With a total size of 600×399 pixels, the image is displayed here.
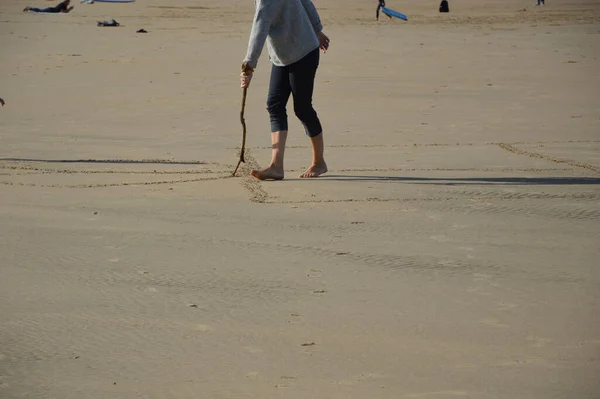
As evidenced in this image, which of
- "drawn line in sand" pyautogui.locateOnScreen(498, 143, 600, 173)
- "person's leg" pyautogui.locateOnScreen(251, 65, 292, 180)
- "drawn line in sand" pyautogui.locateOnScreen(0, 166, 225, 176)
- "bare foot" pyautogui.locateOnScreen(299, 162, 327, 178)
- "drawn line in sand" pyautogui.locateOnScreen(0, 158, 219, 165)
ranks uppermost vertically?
"person's leg" pyautogui.locateOnScreen(251, 65, 292, 180)

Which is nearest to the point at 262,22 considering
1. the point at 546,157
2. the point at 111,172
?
the point at 111,172

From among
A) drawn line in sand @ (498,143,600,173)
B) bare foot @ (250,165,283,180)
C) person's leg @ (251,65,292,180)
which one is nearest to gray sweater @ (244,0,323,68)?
person's leg @ (251,65,292,180)

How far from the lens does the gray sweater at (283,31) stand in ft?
24.8

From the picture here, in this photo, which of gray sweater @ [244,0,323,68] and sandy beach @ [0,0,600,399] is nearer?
sandy beach @ [0,0,600,399]

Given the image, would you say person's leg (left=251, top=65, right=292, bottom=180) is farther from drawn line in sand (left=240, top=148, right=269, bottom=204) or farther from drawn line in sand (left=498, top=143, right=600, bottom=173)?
drawn line in sand (left=498, top=143, right=600, bottom=173)

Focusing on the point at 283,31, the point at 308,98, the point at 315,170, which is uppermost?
the point at 283,31

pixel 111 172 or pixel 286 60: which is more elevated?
pixel 286 60

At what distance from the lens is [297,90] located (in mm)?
7789

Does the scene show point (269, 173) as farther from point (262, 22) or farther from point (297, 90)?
point (262, 22)

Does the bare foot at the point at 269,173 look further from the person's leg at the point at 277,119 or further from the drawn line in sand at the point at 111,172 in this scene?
the drawn line in sand at the point at 111,172

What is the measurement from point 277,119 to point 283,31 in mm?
663

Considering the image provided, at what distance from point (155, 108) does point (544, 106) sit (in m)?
4.31

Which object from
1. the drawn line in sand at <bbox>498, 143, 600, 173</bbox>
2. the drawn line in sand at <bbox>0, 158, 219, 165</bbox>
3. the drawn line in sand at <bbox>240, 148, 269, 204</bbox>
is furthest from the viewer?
the drawn line in sand at <bbox>0, 158, 219, 165</bbox>

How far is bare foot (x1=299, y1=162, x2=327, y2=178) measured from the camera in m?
7.96
